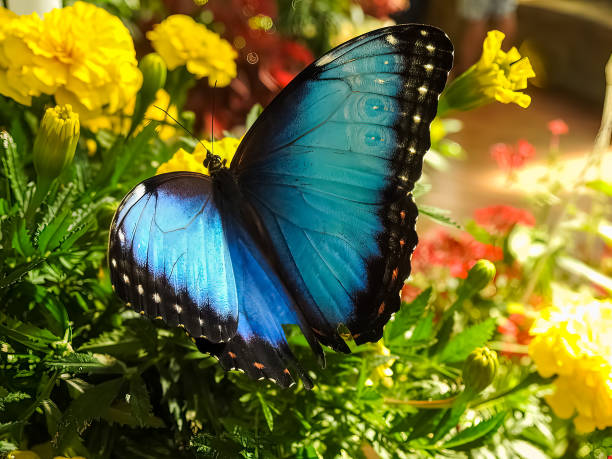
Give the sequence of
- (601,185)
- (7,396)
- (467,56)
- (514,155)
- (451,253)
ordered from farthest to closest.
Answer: (467,56)
(514,155)
(451,253)
(601,185)
(7,396)

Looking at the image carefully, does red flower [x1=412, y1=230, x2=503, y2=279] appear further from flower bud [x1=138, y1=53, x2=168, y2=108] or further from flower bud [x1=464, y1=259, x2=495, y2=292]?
flower bud [x1=138, y1=53, x2=168, y2=108]

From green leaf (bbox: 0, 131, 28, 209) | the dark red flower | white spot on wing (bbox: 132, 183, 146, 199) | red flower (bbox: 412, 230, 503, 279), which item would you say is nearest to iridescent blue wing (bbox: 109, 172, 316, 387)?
white spot on wing (bbox: 132, 183, 146, 199)

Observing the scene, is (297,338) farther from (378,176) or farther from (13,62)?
(13,62)

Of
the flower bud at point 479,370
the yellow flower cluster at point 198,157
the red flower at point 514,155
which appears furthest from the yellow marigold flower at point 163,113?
the red flower at point 514,155

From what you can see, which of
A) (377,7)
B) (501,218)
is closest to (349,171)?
(501,218)

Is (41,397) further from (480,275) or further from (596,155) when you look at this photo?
(596,155)

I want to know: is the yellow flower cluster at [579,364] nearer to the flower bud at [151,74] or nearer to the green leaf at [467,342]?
the green leaf at [467,342]
